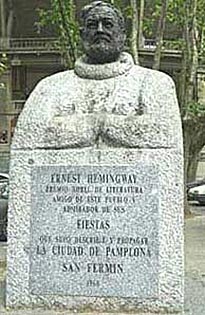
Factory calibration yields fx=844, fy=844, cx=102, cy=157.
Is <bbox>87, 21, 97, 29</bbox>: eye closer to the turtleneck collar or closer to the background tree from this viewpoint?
the turtleneck collar

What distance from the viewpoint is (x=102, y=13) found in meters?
7.37

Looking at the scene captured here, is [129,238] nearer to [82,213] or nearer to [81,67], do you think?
[82,213]

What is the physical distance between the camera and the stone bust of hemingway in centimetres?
700

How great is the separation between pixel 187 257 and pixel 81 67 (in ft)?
18.0

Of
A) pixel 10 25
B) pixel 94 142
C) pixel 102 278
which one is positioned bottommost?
pixel 10 25

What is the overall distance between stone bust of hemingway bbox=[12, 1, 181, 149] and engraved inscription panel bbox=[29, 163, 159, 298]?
248 millimetres

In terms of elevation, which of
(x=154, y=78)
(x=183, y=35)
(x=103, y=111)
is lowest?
(x=183, y=35)

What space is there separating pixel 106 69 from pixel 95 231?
144 centimetres

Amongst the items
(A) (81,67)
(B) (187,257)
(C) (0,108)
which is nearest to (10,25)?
(C) (0,108)

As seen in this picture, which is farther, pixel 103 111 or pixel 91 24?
pixel 91 24

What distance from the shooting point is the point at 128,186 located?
7.05m

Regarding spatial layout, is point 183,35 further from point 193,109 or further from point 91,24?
point 91,24

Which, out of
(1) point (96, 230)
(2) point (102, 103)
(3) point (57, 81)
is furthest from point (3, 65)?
(1) point (96, 230)

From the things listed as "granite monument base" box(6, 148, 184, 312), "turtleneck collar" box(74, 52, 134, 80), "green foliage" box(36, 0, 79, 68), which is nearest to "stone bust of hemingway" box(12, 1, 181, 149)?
"turtleneck collar" box(74, 52, 134, 80)
